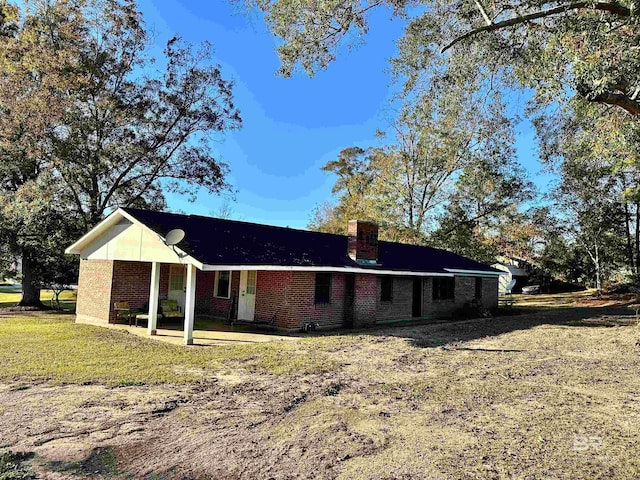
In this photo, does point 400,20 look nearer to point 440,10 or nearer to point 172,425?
point 440,10

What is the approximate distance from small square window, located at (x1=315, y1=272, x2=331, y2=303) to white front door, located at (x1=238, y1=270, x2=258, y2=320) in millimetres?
2233

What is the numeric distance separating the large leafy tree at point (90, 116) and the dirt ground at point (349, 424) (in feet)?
51.8

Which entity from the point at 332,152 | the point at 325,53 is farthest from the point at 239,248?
the point at 332,152

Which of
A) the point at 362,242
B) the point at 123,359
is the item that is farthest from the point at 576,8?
the point at 123,359

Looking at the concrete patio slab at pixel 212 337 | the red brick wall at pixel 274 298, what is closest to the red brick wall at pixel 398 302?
the red brick wall at pixel 274 298

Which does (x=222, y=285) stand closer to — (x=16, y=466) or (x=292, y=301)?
(x=292, y=301)

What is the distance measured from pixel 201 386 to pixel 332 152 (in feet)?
142

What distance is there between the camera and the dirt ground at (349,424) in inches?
182

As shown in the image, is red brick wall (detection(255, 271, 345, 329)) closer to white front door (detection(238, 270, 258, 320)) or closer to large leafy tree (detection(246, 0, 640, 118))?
white front door (detection(238, 270, 258, 320))

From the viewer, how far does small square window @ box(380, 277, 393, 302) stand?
1860 centimetres

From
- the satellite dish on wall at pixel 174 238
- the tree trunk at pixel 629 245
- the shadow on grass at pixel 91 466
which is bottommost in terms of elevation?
the shadow on grass at pixel 91 466

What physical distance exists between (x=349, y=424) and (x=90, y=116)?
2083 centimetres

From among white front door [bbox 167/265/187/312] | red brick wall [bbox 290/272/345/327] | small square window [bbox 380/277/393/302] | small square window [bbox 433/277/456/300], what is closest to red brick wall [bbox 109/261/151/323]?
white front door [bbox 167/265/187/312]

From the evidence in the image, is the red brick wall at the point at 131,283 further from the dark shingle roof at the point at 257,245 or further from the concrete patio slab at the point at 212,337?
the dark shingle roof at the point at 257,245
